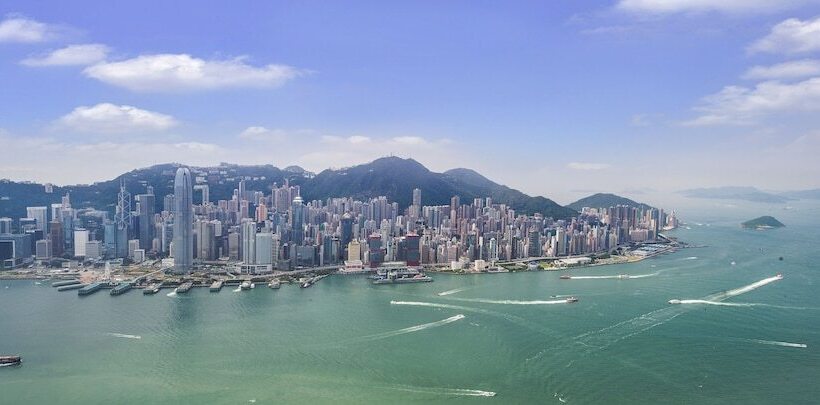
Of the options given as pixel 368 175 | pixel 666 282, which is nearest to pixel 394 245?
pixel 666 282

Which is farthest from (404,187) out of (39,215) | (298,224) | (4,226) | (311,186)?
(4,226)

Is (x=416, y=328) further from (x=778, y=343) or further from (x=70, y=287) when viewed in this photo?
(x=70, y=287)

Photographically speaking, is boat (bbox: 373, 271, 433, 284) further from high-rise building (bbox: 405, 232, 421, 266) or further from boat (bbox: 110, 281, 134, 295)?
boat (bbox: 110, 281, 134, 295)

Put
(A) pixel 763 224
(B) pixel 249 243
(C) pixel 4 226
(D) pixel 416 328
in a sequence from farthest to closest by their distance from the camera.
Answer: (A) pixel 763 224 → (C) pixel 4 226 → (B) pixel 249 243 → (D) pixel 416 328

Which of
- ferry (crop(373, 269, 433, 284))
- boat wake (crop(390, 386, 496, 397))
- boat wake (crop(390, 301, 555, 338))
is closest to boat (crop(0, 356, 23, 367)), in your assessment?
boat wake (crop(390, 386, 496, 397))

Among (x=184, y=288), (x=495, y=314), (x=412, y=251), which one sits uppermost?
(x=412, y=251)

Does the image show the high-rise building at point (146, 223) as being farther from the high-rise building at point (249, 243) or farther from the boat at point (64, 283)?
the boat at point (64, 283)

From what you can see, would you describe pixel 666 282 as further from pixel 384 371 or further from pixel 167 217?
pixel 167 217
